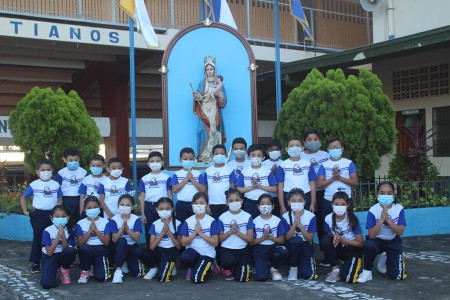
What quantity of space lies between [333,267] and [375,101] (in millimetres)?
3210

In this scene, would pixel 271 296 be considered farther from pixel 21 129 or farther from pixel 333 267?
pixel 21 129

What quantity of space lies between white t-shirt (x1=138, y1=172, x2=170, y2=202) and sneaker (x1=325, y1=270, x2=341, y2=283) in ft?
7.09

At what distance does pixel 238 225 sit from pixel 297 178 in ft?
3.14

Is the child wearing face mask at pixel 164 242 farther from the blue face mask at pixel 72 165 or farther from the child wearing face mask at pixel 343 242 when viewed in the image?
the child wearing face mask at pixel 343 242

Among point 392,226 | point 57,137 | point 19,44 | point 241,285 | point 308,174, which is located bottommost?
point 241,285

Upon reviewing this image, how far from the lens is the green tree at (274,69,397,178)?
8.14 meters

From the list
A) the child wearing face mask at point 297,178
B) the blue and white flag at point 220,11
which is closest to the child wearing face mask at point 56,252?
the child wearing face mask at point 297,178

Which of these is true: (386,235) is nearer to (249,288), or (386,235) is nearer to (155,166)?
(249,288)

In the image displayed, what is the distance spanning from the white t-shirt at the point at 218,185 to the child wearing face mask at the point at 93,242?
1.28 metres

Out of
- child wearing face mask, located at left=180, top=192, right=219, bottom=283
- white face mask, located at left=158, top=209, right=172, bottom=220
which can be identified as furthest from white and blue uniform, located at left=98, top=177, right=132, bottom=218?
child wearing face mask, located at left=180, top=192, right=219, bottom=283

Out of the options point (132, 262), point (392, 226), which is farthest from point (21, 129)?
point (392, 226)

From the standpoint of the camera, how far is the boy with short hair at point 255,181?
669 centimetres

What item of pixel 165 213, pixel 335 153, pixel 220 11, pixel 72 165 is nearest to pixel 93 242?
pixel 165 213

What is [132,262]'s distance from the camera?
6.52 m
